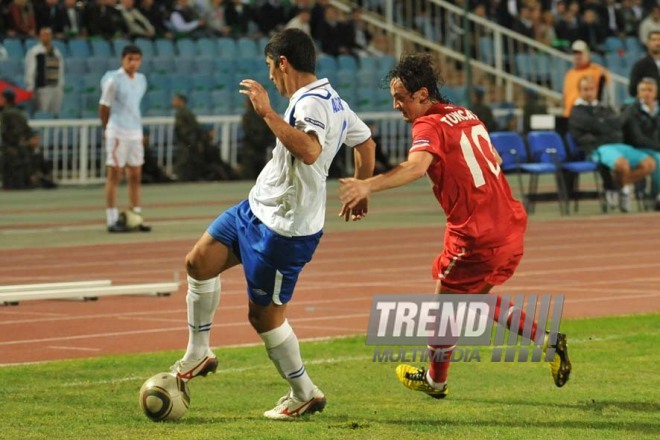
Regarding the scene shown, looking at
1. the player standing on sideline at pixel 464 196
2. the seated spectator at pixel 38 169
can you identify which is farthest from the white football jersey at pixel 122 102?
the player standing on sideline at pixel 464 196

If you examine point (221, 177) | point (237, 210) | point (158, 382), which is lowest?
point (221, 177)

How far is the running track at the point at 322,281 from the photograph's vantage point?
11.3 meters

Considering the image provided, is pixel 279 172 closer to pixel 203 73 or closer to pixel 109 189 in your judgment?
pixel 109 189

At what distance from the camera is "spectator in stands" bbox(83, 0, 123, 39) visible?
A: 95.7 feet

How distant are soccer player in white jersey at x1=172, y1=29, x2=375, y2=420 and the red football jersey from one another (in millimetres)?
518

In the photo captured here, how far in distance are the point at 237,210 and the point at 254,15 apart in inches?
940

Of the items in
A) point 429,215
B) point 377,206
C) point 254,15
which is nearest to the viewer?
point 429,215

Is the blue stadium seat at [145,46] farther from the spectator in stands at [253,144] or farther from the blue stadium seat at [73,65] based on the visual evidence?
the spectator in stands at [253,144]

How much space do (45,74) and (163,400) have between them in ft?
64.1

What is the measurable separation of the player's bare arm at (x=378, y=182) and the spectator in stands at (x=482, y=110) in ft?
70.8

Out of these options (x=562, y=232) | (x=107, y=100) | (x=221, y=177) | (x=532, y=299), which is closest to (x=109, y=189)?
(x=107, y=100)

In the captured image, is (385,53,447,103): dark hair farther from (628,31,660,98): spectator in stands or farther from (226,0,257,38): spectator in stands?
(226,0,257,38): spectator in stands

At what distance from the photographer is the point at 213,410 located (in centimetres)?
823

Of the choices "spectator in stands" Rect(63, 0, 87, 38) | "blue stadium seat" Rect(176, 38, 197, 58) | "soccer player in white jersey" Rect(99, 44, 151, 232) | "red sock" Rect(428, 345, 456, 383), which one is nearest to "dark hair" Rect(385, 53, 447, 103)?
"red sock" Rect(428, 345, 456, 383)
